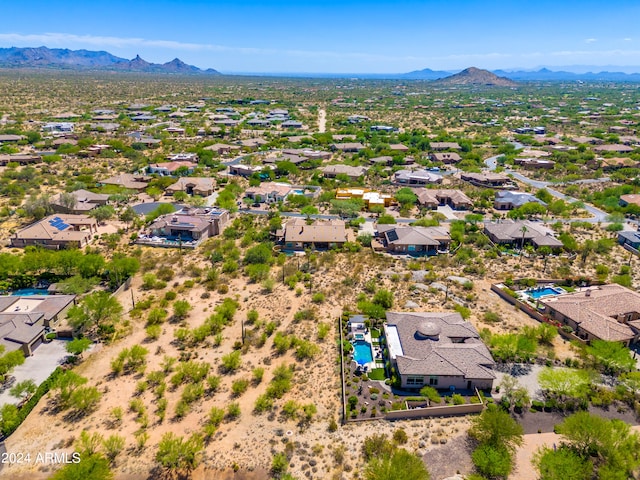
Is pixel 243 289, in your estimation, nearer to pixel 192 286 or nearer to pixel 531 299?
pixel 192 286

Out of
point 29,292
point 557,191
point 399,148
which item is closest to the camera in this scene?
point 29,292

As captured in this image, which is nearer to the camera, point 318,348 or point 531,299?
point 318,348

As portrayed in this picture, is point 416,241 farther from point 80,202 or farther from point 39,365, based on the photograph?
point 80,202

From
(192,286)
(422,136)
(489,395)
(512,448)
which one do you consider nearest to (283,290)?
(192,286)

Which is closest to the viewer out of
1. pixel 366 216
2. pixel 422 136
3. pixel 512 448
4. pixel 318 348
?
pixel 512 448

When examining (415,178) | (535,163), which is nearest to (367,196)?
(415,178)

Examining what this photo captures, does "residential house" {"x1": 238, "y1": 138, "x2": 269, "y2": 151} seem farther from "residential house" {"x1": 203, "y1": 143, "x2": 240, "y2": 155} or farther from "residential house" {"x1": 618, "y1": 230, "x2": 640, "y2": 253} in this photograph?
"residential house" {"x1": 618, "y1": 230, "x2": 640, "y2": 253}
